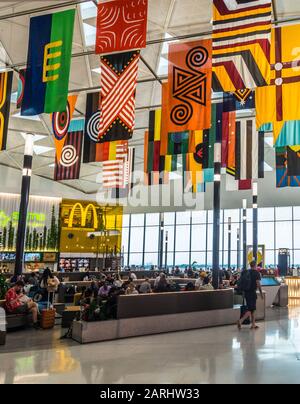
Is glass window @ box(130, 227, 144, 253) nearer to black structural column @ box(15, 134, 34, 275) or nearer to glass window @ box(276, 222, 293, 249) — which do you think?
glass window @ box(276, 222, 293, 249)

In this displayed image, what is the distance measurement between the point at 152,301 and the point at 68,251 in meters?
23.4

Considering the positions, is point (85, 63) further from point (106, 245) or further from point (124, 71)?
point (106, 245)

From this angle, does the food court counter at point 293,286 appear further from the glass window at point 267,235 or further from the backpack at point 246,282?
the glass window at point 267,235

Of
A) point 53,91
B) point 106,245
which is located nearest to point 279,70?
point 53,91

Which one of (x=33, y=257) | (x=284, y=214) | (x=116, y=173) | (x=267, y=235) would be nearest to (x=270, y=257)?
(x=267, y=235)

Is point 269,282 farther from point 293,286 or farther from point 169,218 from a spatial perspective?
point 169,218

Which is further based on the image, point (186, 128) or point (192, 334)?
point (186, 128)

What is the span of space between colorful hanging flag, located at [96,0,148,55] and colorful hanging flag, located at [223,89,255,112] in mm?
5860

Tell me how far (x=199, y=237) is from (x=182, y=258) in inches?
110

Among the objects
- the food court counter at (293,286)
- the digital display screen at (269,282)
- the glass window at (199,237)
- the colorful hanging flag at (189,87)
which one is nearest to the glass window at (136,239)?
the glass window at (199,237)

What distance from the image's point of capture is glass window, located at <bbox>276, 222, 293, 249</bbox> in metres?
36.8

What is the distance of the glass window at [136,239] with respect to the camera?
4369 centimetres

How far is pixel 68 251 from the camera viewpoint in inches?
1277
